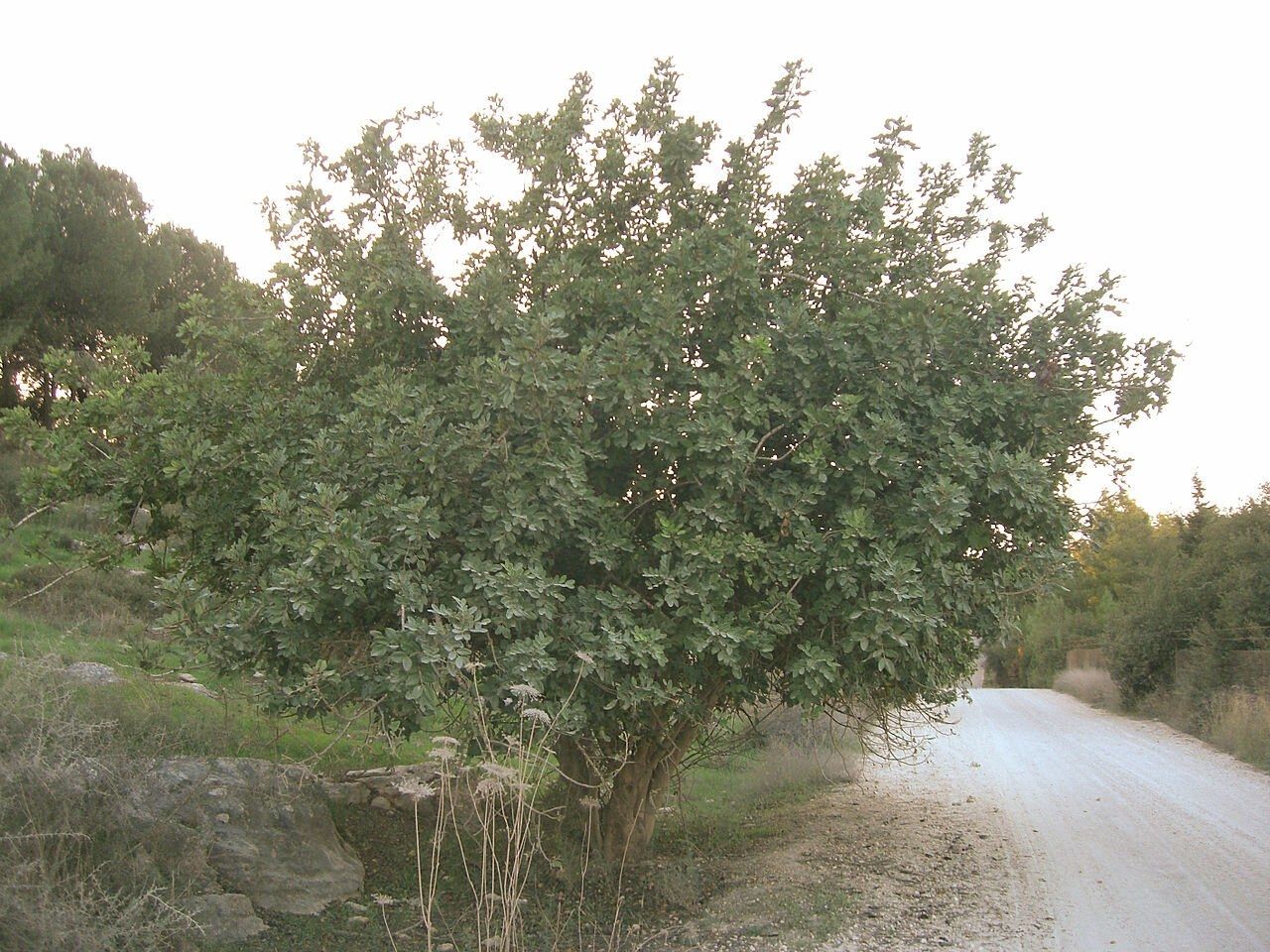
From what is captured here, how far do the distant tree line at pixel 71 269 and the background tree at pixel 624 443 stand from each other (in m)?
12.8

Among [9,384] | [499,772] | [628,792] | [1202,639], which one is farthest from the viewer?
[1202,639]

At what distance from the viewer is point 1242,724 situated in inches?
660

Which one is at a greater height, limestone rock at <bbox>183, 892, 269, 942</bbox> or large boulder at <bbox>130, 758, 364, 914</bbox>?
large boulder at <bbox>130, 758, 364, 914</bbox>

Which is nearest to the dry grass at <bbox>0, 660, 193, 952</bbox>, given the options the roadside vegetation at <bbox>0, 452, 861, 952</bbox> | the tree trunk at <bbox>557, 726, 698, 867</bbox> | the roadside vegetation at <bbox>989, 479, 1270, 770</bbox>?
the roadside vegetation at <bbox>0, 452, 861, 952</bbox>

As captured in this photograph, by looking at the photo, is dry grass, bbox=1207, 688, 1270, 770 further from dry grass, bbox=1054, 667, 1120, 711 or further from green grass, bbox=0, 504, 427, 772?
green grass, bbox=0, 504, 427, 772

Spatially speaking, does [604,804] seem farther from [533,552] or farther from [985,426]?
[985,426]

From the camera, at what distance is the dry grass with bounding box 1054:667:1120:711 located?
88.5 ft

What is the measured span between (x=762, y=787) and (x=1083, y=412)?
7250 mm

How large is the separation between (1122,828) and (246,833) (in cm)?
825

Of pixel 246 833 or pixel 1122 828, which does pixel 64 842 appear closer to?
pixel 246 833

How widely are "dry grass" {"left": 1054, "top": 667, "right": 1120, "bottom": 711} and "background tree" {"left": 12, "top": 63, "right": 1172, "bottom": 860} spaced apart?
68.4 feet

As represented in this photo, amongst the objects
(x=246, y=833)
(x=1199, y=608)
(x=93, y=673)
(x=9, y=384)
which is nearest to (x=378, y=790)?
(x=246, y=833)

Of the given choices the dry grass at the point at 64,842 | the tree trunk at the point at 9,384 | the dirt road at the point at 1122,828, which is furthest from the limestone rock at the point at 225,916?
the tree trunk at the point at 9,384

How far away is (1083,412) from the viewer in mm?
7961
